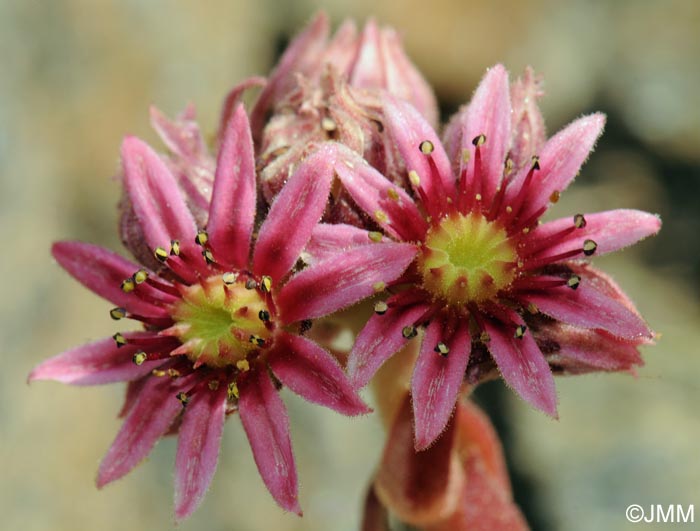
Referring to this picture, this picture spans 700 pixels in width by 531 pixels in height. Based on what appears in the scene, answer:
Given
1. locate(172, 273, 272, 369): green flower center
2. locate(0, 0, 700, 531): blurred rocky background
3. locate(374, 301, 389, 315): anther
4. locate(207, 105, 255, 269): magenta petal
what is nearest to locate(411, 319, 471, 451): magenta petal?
locate(374, 301, 389, 315): anther

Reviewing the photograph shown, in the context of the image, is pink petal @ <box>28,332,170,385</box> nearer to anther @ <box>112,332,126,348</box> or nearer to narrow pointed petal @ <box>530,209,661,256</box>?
anther @ <box>112,332,126,348</box>

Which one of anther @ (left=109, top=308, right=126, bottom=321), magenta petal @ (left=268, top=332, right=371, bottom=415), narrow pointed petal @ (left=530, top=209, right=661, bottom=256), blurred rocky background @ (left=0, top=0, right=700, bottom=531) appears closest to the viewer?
magenta petal @ (left=268, top=332, right=371, bottom=415)

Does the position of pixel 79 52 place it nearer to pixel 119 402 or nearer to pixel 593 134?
pixel 119 402

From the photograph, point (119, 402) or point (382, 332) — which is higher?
point (382, 332)

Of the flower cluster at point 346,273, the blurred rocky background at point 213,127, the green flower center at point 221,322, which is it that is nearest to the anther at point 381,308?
the flower cluster at point 346,273

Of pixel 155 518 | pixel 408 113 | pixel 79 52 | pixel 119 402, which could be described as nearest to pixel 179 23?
pixel 79 52
